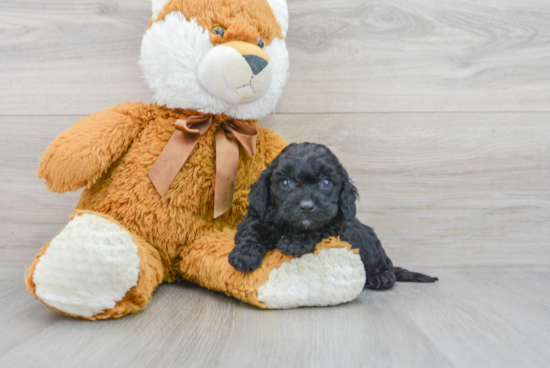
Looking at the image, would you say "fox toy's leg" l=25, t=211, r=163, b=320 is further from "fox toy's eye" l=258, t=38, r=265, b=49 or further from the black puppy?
"fox toy's eye" l=258, t=38, r=265, b=49

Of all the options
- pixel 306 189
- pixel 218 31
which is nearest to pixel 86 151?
pixel 218 31

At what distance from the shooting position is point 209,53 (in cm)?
96

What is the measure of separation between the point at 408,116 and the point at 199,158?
0.70 metres

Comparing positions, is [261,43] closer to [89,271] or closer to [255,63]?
[255,63]

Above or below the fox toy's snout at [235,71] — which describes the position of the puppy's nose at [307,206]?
below

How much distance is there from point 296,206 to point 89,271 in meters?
0.41

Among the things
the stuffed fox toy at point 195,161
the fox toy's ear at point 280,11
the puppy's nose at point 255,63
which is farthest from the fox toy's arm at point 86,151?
the fox toy's ear at point 280,11

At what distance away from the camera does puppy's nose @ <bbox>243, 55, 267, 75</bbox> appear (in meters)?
0.95

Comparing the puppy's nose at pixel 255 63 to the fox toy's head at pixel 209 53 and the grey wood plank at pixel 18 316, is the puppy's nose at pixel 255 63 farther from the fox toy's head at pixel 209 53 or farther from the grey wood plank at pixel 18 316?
the grey wood plank at pixel 18 316

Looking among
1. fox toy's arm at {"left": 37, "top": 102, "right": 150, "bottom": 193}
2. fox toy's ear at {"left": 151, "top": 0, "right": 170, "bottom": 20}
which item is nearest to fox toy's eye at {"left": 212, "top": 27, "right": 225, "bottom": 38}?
fox toy's ear at {"left": 151, "top": 0, "right": 170, "bottom": 20}

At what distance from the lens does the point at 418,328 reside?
821 mm

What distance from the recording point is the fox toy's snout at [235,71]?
3.09ft

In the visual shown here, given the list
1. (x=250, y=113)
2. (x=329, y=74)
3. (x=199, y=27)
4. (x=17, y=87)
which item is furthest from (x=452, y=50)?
(x=17, y=87)

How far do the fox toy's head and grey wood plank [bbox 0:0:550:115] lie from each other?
0.30 meters
